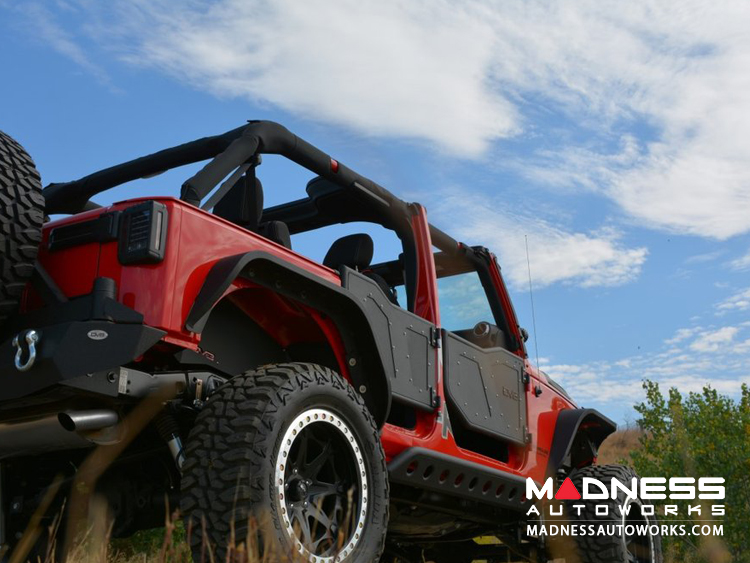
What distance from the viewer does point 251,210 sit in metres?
4.29

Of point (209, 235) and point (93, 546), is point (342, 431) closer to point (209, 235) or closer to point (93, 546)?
point (209, 235)

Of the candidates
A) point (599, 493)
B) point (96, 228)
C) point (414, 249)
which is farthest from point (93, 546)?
point (599, 493)

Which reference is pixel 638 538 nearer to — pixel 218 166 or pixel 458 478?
pixel 458 478

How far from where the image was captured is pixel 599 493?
19.9 feet

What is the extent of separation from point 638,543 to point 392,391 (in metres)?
2.98

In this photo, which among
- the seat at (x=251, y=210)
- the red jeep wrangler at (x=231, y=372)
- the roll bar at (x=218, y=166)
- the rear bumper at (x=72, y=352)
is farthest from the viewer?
the seat at (x=251, y=210)

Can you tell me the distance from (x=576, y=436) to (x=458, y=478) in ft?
6.68

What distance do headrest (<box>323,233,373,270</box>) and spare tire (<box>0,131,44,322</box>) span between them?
2.23 meters

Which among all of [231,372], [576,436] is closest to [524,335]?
[576,436]

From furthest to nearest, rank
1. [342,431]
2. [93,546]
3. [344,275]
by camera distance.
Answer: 1. [344,275]
2. [93,546]
3. [342,431]

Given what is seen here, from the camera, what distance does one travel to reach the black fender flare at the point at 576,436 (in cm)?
589

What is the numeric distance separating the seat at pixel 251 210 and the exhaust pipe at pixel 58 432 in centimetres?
135

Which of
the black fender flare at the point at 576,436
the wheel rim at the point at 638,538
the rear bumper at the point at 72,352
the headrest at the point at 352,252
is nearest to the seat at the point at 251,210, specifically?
the headrest at the point at 352,252

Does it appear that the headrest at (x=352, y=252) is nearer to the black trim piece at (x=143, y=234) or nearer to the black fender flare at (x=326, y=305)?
the black fender flare at (x=326, y=305)
